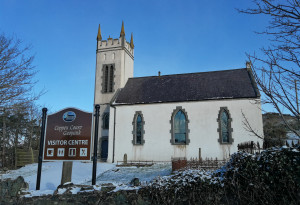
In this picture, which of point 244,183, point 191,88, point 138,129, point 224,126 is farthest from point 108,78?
point 244,183

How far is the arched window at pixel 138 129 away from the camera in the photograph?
23.7 metres

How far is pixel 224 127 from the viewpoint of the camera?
22.0 meters

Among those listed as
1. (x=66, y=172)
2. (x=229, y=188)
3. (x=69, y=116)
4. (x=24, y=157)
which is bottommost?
(x=229, y=188)

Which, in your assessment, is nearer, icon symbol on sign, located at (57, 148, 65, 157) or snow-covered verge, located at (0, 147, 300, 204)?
snow-covered verge, located at (0, 147, 300, 204)

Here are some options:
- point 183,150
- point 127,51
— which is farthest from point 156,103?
point 127,51

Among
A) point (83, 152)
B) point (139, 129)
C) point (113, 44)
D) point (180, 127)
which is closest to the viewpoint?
point (83, 152)

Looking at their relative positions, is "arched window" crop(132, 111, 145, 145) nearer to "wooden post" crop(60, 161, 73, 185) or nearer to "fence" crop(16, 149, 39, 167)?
"fence" crop(16, 149, 39, 167)

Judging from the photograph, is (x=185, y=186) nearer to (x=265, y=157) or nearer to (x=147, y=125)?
(x=265, y=157)

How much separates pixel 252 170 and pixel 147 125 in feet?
56.7

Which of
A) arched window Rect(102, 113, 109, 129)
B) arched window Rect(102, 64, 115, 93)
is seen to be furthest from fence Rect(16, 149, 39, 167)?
arched window Rect(102, 64, 115, 93)

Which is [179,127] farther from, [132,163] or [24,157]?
[24,157]

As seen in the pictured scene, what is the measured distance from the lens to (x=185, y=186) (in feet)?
23.6

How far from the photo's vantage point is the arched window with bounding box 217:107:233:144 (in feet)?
70.9

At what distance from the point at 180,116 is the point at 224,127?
3.93 m
